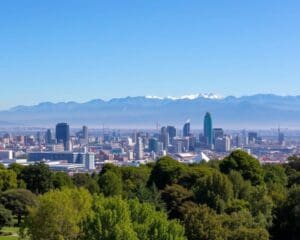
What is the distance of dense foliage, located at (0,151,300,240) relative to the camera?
2061 centimetres

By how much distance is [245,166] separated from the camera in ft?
135

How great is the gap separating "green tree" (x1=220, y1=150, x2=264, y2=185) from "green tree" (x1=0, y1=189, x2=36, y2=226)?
12674 millimetres

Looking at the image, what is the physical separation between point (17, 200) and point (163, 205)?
911 centimetres

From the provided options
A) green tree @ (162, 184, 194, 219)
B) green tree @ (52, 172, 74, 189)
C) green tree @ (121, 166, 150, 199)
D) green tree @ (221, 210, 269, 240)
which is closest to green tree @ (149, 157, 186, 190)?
green tree @ (121, 166, 150, 199)

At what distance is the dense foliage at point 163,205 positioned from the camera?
811 inches

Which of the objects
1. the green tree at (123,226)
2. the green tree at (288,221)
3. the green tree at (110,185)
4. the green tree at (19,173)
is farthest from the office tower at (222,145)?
the green tree at (123,226)

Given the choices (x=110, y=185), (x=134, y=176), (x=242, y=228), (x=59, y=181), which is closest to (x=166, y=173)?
(x=134, y=176)

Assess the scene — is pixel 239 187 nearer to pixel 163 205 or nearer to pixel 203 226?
pixel 163 205

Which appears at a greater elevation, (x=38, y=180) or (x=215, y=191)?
(x=215, y=191)

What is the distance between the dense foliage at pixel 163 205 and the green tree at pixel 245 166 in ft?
0.20

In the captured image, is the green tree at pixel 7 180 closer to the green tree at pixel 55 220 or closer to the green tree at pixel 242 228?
the green tree at pixel 55 220

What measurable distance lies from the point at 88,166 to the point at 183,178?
99.1m

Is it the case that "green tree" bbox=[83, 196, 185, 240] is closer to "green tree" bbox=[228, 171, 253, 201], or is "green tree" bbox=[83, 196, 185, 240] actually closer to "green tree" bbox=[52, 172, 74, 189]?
"green tree" bbox=[228, 171, 253, 201]

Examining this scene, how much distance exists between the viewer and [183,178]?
39.8 meters
